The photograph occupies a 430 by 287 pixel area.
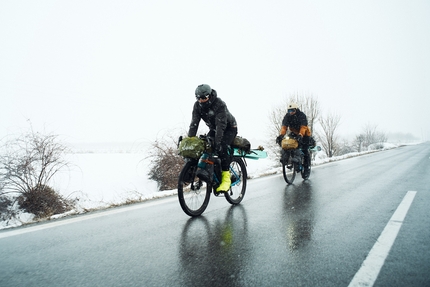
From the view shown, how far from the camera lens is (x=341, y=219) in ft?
10.7

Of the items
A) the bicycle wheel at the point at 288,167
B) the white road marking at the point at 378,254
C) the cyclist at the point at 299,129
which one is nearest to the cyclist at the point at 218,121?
the white road marking at the point at 378,254

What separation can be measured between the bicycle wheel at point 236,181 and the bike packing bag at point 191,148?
3.75 feet

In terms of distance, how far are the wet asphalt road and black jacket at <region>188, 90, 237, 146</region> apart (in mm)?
1406

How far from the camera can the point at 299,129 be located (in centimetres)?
727

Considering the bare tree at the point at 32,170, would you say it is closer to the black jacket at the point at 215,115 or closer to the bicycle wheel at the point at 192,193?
the bicycle wheel at the point at 192,193

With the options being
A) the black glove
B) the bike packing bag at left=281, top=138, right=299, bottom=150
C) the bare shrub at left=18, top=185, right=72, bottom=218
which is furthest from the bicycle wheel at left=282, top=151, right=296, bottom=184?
the bare shrub at left=18, top=185, right=72, bottom=218

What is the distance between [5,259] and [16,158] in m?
6.52

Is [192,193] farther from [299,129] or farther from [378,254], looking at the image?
[299,129]

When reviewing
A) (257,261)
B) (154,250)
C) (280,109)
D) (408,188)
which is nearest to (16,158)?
(154,250)

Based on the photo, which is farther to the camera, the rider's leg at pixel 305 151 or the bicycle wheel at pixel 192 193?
the rider's leg at pixel 305 151

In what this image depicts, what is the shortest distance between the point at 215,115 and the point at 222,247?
88.6 inches

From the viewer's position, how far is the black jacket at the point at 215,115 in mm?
3924

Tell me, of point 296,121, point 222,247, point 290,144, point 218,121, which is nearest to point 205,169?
point 218,121

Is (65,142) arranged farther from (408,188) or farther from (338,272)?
(408,188)
